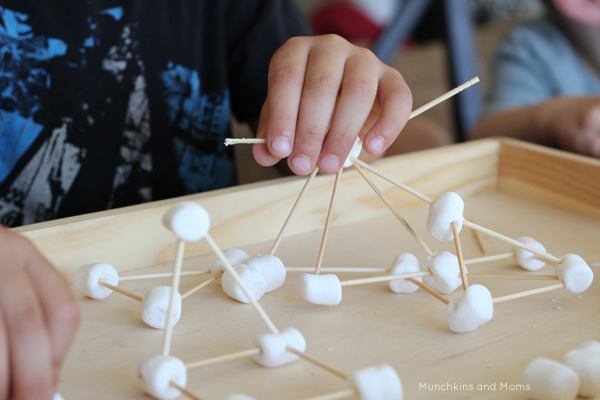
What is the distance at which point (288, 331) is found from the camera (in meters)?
0.43

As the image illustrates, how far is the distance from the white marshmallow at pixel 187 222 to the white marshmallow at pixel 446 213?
22 centimetres

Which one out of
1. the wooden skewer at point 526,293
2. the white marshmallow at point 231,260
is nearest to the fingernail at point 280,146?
the white marshmallow at point 231,260

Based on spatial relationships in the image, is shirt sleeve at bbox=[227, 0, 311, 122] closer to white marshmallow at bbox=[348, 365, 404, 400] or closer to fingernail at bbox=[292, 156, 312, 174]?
fingernail at bbox=[292, 156, 312, 174]

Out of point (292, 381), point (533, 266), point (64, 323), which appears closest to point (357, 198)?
point (533, 266)

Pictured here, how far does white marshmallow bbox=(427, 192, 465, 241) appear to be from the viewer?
507mm

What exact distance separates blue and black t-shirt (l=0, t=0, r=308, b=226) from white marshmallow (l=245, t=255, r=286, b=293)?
463 mm

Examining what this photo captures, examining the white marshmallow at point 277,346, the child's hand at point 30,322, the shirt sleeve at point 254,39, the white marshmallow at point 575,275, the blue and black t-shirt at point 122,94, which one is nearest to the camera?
Result: the child's hand at point 30,322

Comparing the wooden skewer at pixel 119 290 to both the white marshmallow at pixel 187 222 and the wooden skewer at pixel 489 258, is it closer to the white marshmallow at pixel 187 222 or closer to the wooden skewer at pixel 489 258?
the white marshmallow at pixel 187 222

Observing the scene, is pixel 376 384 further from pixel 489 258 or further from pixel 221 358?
pixel 489 258

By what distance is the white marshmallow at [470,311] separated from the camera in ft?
1.49

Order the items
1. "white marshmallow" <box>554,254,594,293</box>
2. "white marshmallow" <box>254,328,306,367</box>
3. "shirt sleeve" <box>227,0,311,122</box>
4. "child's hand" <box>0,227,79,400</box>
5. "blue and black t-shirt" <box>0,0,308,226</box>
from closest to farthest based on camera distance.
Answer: "child's hand" <box>0,227,79,400</box>, "white marshmallow" <box>254,328,306,367</box>, "white marshmallow" <box>554,254,594,293</box>, "blue and black t-shirt" <box>0,0,308,226</box>, "shirt sleeve" <box>227,0,311,122</box>

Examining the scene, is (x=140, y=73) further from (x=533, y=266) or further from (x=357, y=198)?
(x=533, y=266)

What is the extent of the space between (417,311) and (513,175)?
0.39m

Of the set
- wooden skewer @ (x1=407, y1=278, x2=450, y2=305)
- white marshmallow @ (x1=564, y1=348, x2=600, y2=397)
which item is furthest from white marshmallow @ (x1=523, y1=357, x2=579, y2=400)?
wooden skewer @ (x1=407, y1=278, x2=450, y2=305)
